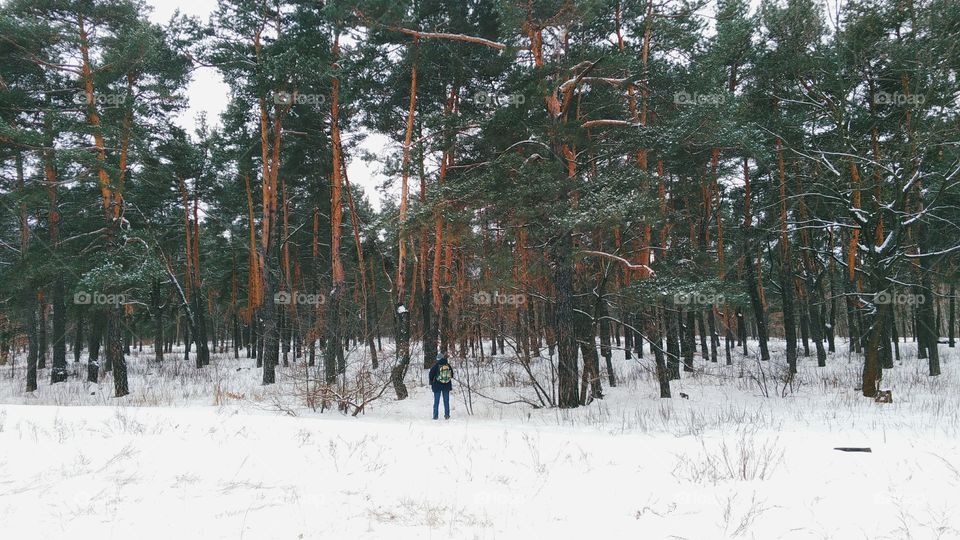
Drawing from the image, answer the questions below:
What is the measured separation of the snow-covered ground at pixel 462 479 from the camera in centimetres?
381

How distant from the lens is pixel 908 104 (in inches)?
467

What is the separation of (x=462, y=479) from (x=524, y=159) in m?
8.12

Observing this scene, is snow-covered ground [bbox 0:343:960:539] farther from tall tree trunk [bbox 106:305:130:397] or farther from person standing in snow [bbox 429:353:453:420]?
tall tree trunk [bbox 106:305:130:397]

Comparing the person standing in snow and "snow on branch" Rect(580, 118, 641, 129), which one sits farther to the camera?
"snow on branch" Rect(580, 118, 641, 129)

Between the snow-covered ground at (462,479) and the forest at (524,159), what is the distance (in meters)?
3.68

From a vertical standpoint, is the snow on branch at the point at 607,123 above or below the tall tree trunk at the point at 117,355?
above

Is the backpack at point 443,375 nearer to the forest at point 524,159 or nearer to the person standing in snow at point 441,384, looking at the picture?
the person standing in snow at point 441,384

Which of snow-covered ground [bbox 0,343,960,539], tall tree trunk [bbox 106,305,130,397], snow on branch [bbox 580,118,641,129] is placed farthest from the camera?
tall tree trunk [bbox 106,305,130,397]

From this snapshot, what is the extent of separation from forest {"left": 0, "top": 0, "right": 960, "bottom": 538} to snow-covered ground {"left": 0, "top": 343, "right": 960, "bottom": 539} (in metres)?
3.68

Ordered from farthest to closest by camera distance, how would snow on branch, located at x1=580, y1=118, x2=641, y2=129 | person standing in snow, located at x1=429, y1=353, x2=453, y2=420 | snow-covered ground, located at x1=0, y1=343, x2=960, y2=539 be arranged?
1. snow on branch, located at x1=580, y1=118, x2=641, y2=129
2. person standing in snow, located at x1=429, y1=353, x2=453, y2=420
3. snow-covered ground, located at x1=0, y1=343, x2=960, y2=539

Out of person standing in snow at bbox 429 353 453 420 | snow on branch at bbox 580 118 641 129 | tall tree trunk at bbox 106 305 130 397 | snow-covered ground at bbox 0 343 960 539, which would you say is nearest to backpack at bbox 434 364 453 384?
person standing in snow at bbox 429 353 453 420

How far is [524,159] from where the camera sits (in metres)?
11.4

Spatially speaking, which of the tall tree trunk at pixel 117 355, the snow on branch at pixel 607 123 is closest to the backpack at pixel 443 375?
the snow on branch at pixel 607 123

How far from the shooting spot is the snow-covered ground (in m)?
3.81
